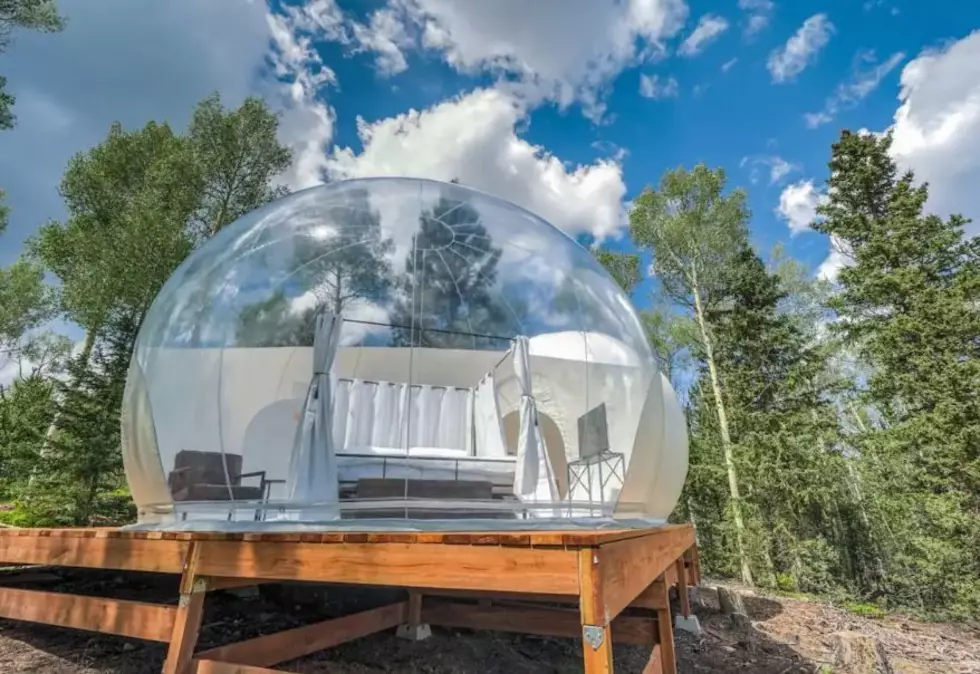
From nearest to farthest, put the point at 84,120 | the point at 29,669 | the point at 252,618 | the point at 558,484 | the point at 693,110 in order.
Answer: the point at 29,669 → the point at 252,618 → the point at 558,484 → the point at 693,110 → the point at 84,120

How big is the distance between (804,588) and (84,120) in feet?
66.0

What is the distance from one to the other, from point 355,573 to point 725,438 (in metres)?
10.6

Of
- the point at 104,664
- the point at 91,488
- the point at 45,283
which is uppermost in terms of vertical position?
the point at 45,283

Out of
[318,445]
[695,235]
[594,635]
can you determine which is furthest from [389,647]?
[695,235]

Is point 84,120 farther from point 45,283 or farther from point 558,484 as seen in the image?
point 558,484

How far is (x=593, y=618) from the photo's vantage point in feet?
4.75

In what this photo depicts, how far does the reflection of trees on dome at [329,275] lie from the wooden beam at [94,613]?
196 cm

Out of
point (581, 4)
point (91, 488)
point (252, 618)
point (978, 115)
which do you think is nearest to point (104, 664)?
point (252, 618)

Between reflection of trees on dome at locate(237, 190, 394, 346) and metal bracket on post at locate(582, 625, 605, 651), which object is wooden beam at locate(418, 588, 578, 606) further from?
reflection of trees on dome at locate(237, 190, 394, 346)

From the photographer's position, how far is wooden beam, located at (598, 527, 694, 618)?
1556 millimetres

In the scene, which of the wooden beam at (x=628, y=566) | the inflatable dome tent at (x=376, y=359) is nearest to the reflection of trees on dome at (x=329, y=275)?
the inflatable dome tent at (x=376, y=359)

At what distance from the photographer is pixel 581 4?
25.2 ft

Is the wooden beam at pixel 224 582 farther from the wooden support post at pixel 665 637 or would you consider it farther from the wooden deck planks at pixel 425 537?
the wooden support post at pixel 665 637

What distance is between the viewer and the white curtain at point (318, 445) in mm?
3402
